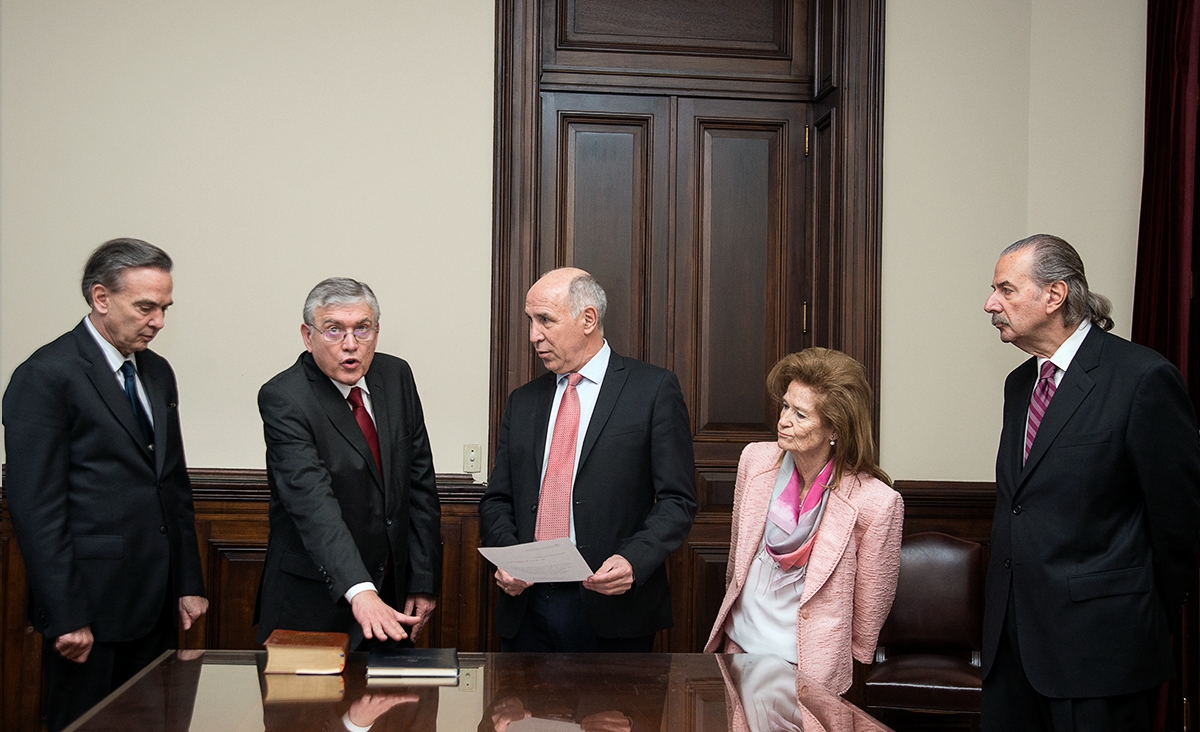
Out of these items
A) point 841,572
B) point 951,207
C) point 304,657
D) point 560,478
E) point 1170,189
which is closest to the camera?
point 304,657

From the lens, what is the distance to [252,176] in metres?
4.33

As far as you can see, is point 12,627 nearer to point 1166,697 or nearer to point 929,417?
point 929,417

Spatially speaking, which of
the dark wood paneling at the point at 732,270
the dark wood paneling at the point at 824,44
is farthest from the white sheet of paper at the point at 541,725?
the dark wood paneling at the point at 824,44

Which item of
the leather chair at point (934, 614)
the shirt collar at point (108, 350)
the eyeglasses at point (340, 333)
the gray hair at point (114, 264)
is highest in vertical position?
the gray hair at point (114, 264)

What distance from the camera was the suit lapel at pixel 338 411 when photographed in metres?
2.96

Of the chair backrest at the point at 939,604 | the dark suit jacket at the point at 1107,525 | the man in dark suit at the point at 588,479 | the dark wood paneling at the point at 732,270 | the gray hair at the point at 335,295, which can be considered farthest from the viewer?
the dark wood paneling at the point at 732,270

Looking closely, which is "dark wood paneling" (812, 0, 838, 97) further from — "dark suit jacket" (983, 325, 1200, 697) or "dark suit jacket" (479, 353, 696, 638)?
"dark suit jacket" (983, 325, 1200, 697)

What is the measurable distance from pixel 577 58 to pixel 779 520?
2535 millimetres

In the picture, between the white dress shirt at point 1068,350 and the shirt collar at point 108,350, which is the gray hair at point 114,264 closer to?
the shirt collar at point 108,350

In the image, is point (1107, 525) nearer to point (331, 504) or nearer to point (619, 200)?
point (331, 504)

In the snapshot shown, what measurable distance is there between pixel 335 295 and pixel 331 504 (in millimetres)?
580

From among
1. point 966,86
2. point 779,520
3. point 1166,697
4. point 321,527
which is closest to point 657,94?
point 966,86

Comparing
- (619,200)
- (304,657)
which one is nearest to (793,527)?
(304,657)

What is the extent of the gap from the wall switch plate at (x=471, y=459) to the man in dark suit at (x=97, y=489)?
1473mm
